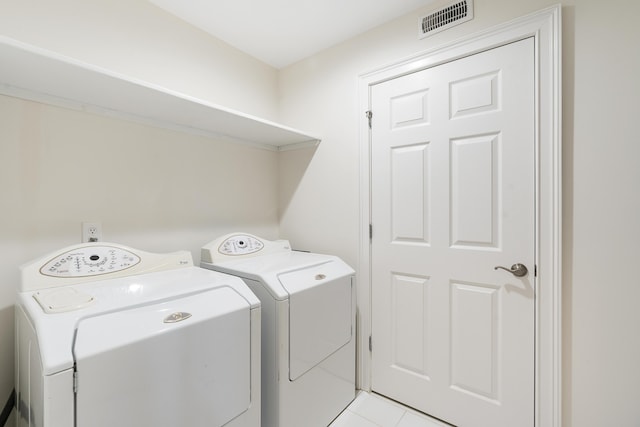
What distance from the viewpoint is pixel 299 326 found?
146cm

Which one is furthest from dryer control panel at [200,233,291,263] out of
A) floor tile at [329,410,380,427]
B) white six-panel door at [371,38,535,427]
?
floor tile at [329,410,380,427]

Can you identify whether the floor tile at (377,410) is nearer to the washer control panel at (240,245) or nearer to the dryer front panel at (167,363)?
the dryer front panel at (167,363)

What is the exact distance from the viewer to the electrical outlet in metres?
1.47

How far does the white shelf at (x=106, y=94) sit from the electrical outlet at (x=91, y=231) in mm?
586

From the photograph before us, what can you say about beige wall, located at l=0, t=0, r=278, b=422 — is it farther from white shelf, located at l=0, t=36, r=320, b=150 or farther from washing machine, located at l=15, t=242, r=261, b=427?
washing machine, located at l=15, t=242, r=261, b=427

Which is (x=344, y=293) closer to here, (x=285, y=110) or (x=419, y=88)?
(x=419, y=88)

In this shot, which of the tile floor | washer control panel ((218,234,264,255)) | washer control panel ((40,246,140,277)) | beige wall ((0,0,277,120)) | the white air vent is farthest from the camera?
washer control panel ((218,234,264,255))

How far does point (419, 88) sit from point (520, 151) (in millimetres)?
677

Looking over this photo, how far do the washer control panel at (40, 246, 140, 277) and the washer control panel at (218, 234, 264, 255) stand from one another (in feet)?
1.61

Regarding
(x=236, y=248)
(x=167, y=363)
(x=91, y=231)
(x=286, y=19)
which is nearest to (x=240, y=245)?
(x=236, y=248)

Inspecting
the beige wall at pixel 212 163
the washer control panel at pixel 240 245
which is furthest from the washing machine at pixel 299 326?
the beige wall at pixel 212 163

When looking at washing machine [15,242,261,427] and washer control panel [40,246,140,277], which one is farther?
washer control panel [40,246,140,277]

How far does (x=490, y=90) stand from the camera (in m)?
1.54

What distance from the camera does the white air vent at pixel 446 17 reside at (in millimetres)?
1601
